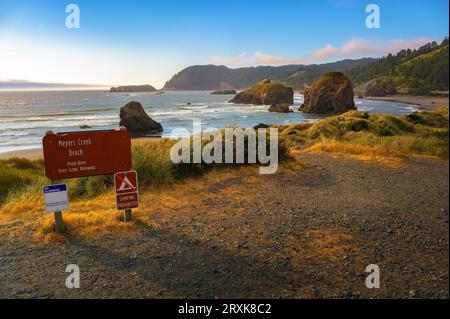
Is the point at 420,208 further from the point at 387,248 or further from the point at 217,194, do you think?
the point at 217,194

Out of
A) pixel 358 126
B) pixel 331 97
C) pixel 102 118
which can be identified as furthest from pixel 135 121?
pixel 331 97

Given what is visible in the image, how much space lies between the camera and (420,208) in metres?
6.54

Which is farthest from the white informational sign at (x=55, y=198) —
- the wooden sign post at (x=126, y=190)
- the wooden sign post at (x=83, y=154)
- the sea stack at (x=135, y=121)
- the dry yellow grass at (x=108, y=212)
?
the sea stack at (x=135, y=121)

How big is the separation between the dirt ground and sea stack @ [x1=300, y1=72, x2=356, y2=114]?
71072 millimetres

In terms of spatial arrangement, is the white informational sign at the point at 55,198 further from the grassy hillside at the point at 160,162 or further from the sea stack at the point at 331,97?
the sea stack at the point at 331,97

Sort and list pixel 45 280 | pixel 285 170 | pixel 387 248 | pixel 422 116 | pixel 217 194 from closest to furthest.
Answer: pixel 45 280 → pixel 387 248 → pixel 217 194 → pixel 285 170 → pixel 422 116

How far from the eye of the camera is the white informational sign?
231 inches

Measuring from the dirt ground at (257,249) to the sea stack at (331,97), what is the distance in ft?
233

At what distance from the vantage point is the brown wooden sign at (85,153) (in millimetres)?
5926

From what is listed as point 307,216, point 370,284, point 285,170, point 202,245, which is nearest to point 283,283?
point 370,284

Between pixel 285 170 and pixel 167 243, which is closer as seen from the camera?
pixel 167 243

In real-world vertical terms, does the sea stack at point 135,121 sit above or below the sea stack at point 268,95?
below
